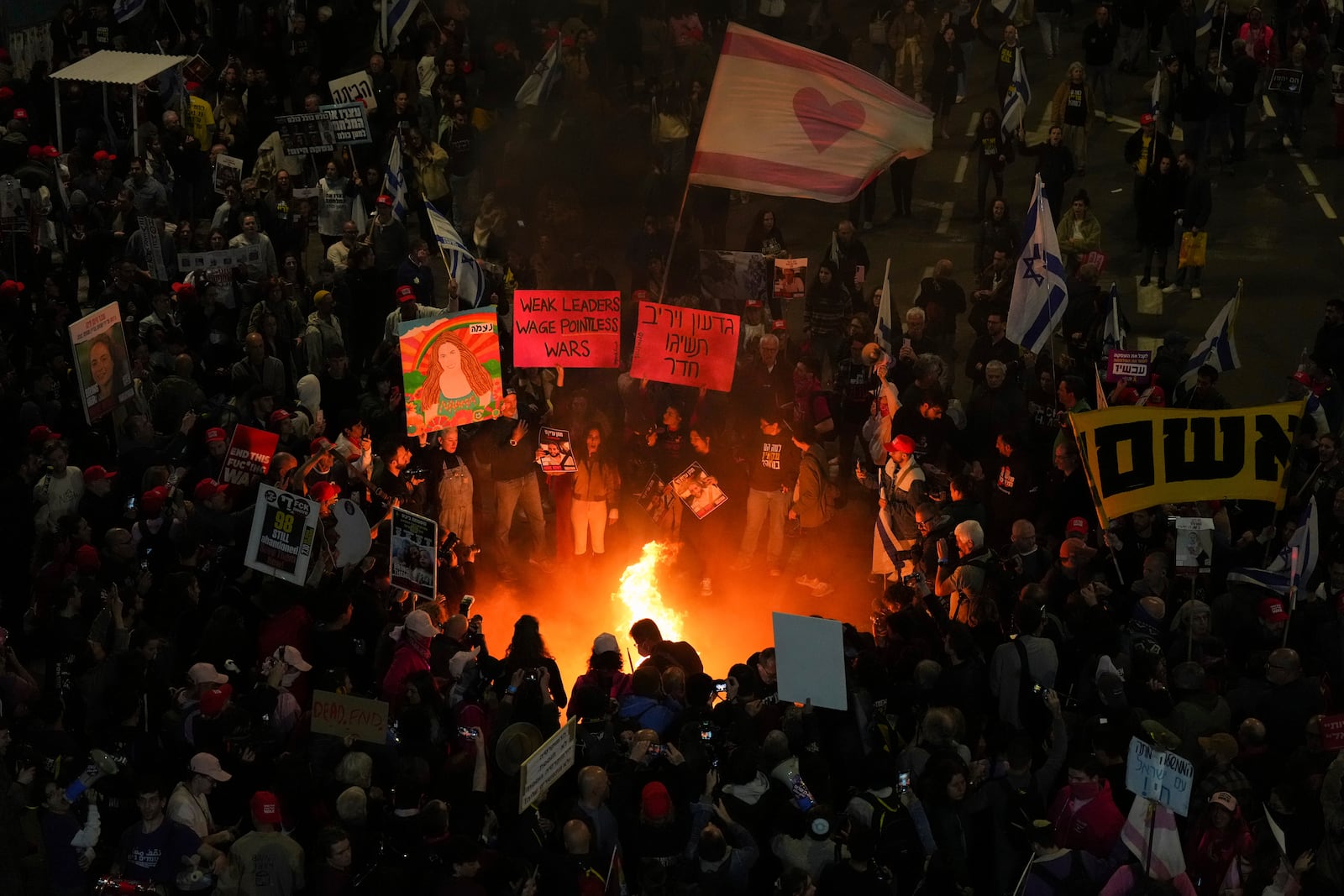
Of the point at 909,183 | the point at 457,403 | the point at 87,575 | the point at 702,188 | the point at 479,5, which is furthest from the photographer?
the point at 479,5

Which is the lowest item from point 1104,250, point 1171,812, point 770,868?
point 1104,250

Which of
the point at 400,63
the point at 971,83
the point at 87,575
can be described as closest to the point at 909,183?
the point at 971,83

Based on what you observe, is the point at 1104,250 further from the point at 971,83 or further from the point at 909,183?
the point at 971,83

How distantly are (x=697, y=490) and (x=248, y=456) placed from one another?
4105 millimetres

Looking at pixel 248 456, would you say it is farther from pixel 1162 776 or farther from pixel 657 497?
pixel 1162 776

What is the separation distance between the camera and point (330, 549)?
1305 cm

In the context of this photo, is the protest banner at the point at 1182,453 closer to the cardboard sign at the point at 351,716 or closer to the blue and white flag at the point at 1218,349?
the blue and white flag at the point at 1218,349

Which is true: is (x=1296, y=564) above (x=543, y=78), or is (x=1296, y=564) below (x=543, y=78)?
above

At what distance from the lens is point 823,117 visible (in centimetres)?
1504

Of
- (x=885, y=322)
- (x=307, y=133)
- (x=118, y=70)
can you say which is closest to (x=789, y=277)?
(x=885, y=322)

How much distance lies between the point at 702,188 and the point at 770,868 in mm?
12555

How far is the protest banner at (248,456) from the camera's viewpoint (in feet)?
45.0

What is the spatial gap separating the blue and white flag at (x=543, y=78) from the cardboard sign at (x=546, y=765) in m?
14.6

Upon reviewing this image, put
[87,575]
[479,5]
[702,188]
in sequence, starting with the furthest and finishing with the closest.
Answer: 1. [479,5]
2. [702,188]
3. [87,575]
